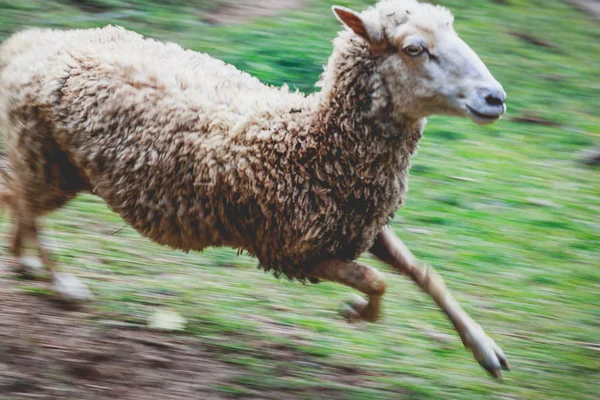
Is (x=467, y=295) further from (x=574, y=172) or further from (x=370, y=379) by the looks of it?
(x=574, y=172)

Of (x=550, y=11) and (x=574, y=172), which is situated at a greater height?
(x=550, y=11)

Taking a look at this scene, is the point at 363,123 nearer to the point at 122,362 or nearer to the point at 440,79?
the point at 440,79

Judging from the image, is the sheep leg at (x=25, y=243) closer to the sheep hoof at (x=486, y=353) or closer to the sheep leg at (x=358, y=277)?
the sheep leg at (x=358, y=277)

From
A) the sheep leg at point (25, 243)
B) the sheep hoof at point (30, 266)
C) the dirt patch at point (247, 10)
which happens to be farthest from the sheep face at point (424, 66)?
the dirt patch at point (247, 10)

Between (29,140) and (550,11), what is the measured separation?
7.45m

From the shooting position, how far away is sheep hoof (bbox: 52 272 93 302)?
15.6 ft

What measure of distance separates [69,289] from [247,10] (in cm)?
536

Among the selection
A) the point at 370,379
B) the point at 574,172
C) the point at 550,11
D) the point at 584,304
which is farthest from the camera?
the point at 550,11

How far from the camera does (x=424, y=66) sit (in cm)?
381

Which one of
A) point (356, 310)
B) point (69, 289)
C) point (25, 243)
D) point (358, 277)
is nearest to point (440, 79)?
point (358, 277)

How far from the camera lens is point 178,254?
5473mm

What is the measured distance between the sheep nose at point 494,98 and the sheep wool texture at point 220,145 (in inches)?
15.6

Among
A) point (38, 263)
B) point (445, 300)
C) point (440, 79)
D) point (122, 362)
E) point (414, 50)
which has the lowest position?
point (122, 362)

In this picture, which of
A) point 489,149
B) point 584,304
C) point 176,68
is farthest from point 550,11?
point 176,68
